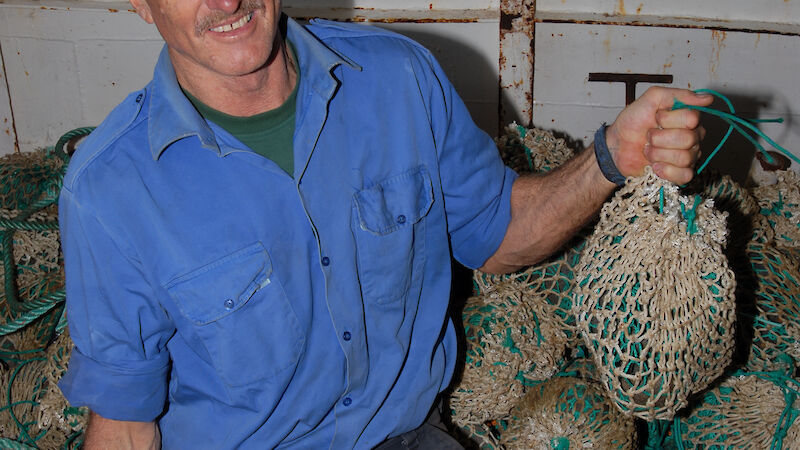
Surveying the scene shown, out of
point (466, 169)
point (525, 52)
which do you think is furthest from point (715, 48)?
point (466, 169)

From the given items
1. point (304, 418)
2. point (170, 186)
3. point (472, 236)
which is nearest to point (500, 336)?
point (472, 236)

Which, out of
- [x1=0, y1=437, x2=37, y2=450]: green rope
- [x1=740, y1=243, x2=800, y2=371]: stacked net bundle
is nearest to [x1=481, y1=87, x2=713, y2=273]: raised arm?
A: [x1=740, y1=243, x2=800, y2=371]: stacked net bundle

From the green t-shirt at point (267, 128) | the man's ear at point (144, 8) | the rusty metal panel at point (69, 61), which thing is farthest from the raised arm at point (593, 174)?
the rusty metal panel at point (69, 61)

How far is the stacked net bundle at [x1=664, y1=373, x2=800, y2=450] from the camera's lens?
2314 millimetres

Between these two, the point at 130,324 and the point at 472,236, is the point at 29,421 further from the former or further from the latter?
the point at 472,236

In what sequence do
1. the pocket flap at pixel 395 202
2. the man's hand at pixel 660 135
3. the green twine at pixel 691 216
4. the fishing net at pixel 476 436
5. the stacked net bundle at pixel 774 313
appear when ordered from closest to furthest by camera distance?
the man's hand at pixel 660 135, the green twine at pixel 691 216, the pocket flap at pixel 395 202, the stacked net bundle at pixel 774 313, the fishing net at pixel 476 436

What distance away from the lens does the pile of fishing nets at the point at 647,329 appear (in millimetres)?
1760

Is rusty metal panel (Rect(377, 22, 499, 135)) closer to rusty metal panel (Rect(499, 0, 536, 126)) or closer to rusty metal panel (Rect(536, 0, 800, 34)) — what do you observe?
rusty metal panel (Rect(499, 0, 536, 126))

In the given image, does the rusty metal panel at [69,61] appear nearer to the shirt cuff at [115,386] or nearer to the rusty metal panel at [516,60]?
the rusty metal panel at [516,60]

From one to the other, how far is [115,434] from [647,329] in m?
1.36

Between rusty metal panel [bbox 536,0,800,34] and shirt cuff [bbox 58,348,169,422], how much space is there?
2766 mm

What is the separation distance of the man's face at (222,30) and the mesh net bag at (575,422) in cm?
141

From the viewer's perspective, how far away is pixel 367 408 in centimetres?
207

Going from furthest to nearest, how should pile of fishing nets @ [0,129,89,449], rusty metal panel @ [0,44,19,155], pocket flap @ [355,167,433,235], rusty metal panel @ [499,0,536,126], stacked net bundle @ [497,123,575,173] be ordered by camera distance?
rusty metal panel @ [0,44,19,155]
rusty metal panel @ [499,0,536,126]
stacked net bundle @ [497,123,575,173]
pile of fishing nets @ [0,129,89,449]
pocket flap @ [355,167,433,235]
